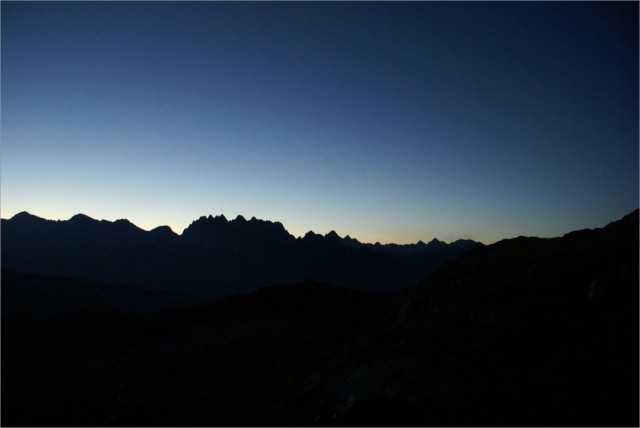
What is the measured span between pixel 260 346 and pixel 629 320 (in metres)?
31.4

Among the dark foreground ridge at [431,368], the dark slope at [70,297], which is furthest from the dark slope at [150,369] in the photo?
the dark slope at [70,297]

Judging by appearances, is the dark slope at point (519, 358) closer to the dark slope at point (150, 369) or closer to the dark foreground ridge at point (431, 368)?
the dark foreground ridge at point (431, 368)

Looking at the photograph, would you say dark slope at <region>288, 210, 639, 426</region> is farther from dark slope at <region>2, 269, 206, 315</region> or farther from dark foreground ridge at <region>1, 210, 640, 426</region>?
dark slope at <region>2, 269, 206, 315</region>

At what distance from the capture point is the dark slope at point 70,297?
110625mm

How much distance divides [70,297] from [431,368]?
146239 mm

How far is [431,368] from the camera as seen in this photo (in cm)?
1373

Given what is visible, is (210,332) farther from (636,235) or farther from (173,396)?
(636,235)

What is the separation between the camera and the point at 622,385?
35.9 ft

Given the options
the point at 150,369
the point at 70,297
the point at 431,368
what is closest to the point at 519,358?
the point at 431,368

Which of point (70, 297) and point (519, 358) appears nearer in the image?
point (519, 358)

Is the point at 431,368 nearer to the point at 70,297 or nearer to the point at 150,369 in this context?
the point at 150,369

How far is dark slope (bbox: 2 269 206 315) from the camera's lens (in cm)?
11062

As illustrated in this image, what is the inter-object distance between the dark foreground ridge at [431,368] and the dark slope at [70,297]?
97.0 metres

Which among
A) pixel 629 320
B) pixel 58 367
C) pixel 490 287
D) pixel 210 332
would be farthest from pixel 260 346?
pixel 629 320
